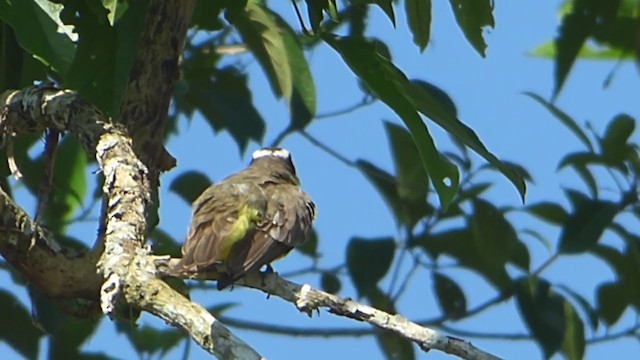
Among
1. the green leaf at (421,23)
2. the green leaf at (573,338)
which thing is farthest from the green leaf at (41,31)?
the green leaf at (573,338)

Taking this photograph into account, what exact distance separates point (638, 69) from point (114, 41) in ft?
4.57

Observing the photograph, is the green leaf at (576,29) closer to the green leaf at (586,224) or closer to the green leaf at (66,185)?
the green leaf at (586,224)

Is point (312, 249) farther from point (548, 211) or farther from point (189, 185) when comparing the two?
point (548, 211)

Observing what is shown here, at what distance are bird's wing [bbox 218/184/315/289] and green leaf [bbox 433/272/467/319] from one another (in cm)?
82

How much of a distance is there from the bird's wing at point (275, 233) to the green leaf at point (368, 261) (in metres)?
0.46

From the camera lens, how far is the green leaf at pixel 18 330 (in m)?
3.81

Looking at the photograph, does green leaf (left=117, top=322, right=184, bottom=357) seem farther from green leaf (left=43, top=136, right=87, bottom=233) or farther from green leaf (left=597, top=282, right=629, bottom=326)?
green leaf (left=597, top=282, right=629, bottom=326)

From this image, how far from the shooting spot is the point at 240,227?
378cm

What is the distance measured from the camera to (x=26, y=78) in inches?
136

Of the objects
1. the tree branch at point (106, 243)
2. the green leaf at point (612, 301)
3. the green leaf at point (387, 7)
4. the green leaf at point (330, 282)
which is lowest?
the green leaf at point (612, 301)

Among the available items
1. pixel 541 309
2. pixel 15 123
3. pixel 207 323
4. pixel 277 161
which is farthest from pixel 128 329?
pixel 207 323

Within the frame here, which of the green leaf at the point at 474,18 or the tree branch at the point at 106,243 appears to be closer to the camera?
the tree branch at the point at 106,243

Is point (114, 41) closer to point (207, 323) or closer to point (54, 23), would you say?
point (54, 23)

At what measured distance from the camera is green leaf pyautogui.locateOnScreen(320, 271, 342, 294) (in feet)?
16.0
